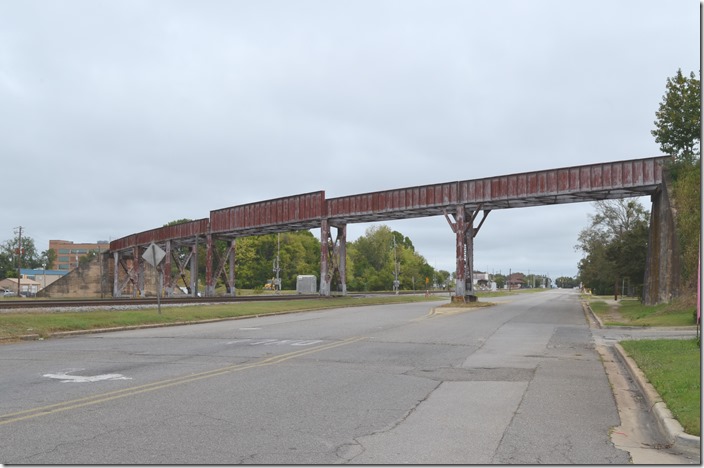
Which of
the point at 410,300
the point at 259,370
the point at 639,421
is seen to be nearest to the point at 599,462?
the point at 639,421

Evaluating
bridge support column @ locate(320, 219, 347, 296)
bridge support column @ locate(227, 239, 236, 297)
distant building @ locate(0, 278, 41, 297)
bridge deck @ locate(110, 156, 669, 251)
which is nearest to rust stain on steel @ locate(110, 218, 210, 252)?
bridge deck @ locate(110, 156, 669, 251)

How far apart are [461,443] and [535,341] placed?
12.9 meters

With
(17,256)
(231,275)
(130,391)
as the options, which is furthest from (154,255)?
(17,256)

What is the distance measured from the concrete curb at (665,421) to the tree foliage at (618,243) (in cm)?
4296

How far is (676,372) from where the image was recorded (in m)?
10.3

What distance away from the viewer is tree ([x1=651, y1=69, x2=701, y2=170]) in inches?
1425

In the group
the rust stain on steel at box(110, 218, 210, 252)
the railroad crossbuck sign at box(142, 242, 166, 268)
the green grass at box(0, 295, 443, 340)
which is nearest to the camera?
the green grass at box(0, 295, 443, 340)

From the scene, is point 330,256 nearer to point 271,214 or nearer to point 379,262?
point 271,214

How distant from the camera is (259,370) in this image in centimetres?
1148

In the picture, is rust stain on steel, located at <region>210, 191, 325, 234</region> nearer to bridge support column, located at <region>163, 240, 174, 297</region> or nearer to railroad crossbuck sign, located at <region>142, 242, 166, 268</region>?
bridge support column, located at <region>163, 240, 174, 297</region>

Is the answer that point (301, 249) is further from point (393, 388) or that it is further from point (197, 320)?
point (393, 388)

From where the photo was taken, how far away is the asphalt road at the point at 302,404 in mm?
6055

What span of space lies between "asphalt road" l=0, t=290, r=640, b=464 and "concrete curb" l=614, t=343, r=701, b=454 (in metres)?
0.53

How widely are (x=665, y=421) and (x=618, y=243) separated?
5084 centimetres
